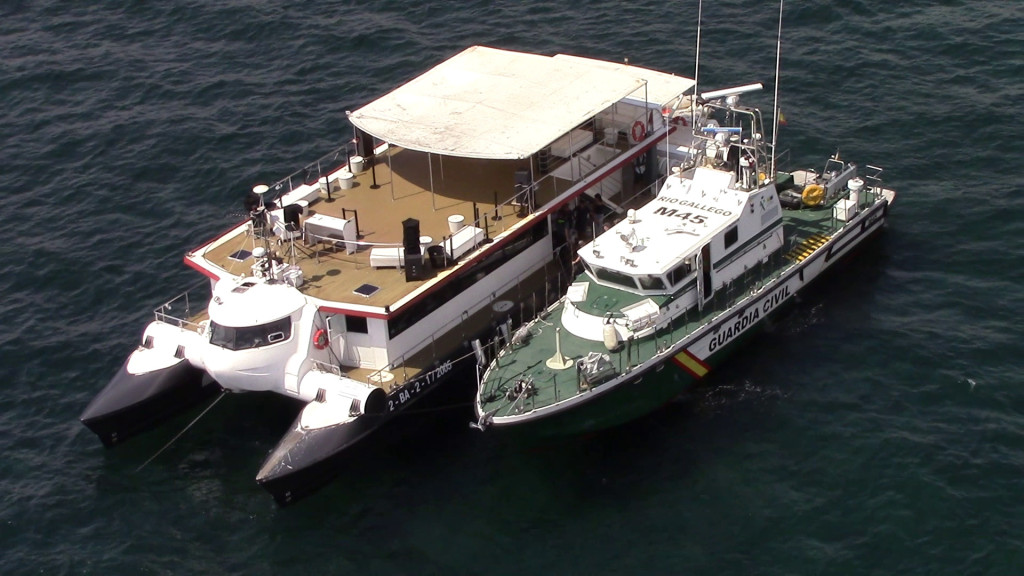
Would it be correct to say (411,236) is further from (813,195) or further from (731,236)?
(813,195)

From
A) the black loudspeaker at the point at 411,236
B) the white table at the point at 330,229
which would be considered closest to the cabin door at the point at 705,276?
the black loudspeaker at the point at 411,236

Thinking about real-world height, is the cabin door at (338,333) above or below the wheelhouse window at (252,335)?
below

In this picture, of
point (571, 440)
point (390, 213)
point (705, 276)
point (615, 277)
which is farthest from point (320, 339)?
point (705, 276)

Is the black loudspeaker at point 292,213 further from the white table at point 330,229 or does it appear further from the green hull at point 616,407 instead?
the green hull at point 616,407

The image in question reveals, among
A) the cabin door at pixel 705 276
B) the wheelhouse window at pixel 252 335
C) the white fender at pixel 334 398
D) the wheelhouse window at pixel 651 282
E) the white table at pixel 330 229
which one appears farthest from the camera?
the white table at pixel 330 229

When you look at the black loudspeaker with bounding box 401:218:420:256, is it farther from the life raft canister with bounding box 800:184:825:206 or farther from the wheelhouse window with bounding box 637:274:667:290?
the life raft canister with bounding box 800:184:825:206

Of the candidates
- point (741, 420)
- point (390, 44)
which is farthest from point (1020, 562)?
point (390, 44)
